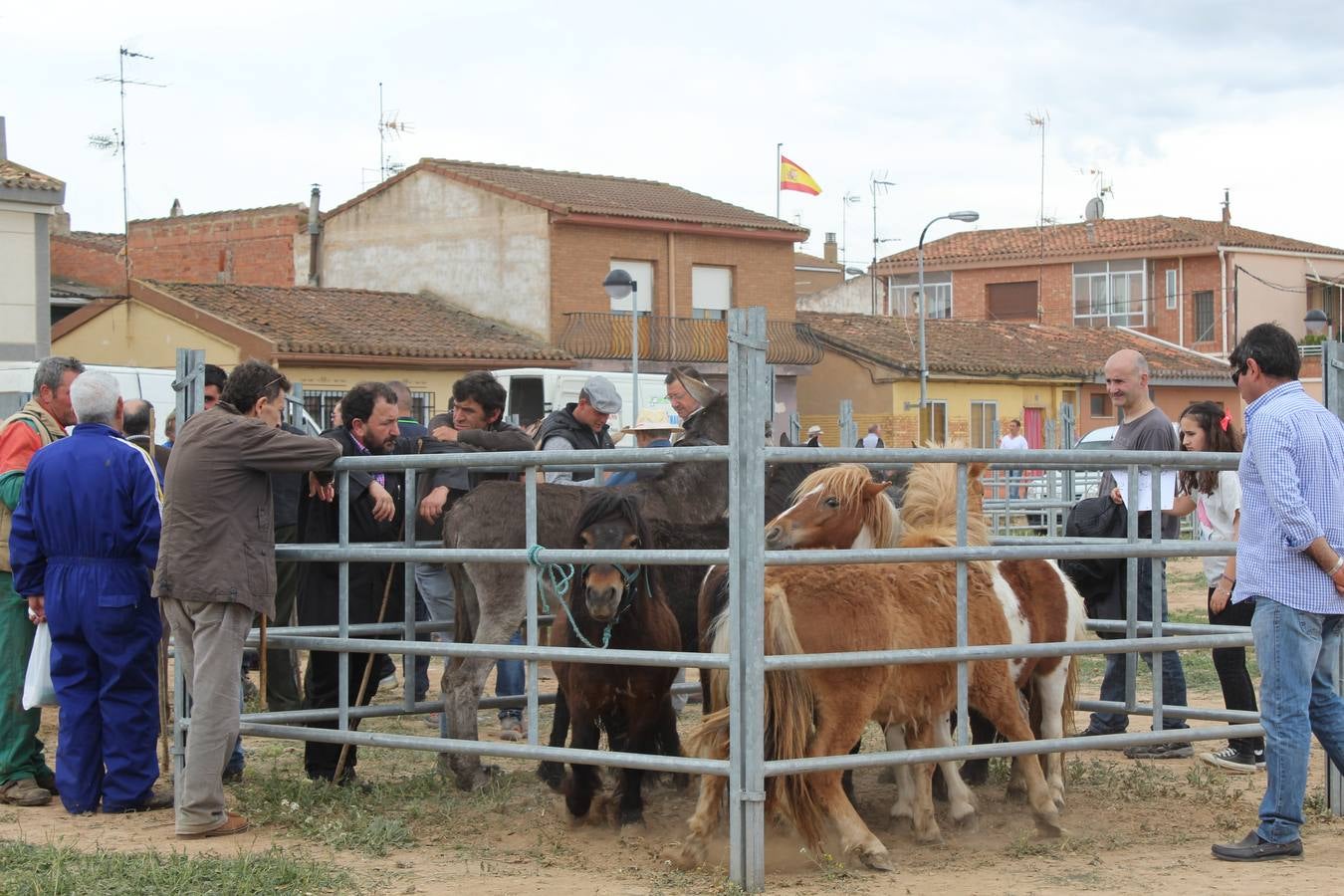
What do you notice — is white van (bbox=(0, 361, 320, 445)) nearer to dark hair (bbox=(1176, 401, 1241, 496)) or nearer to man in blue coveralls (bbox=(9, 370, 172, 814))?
man in blue coveralls (bbox=(9, 370, 172, 814))

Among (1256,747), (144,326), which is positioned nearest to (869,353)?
(144,326)

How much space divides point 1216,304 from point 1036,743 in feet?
153

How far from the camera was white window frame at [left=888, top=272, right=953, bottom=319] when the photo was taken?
54.5m

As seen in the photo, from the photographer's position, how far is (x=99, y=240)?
44.7 metres

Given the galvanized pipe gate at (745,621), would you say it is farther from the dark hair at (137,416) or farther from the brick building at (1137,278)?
the brick building at (1137,278)

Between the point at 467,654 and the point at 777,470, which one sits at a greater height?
the point at 777,470

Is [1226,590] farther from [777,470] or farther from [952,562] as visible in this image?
[777,470]

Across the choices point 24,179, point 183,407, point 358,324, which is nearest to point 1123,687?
point 183,407

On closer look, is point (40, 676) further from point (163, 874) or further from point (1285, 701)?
point (1285, 701)

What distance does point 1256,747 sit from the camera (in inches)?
295

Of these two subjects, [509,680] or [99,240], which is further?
[99,240]

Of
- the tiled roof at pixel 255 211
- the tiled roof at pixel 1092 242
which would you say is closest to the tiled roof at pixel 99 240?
the tiled roof at pixel 255 211

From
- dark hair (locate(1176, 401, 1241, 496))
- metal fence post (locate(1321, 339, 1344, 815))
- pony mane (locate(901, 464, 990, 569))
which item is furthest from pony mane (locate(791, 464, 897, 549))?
metal fence post (locate(1321, 339, 1344, 815))

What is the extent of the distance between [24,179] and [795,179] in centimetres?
2408
